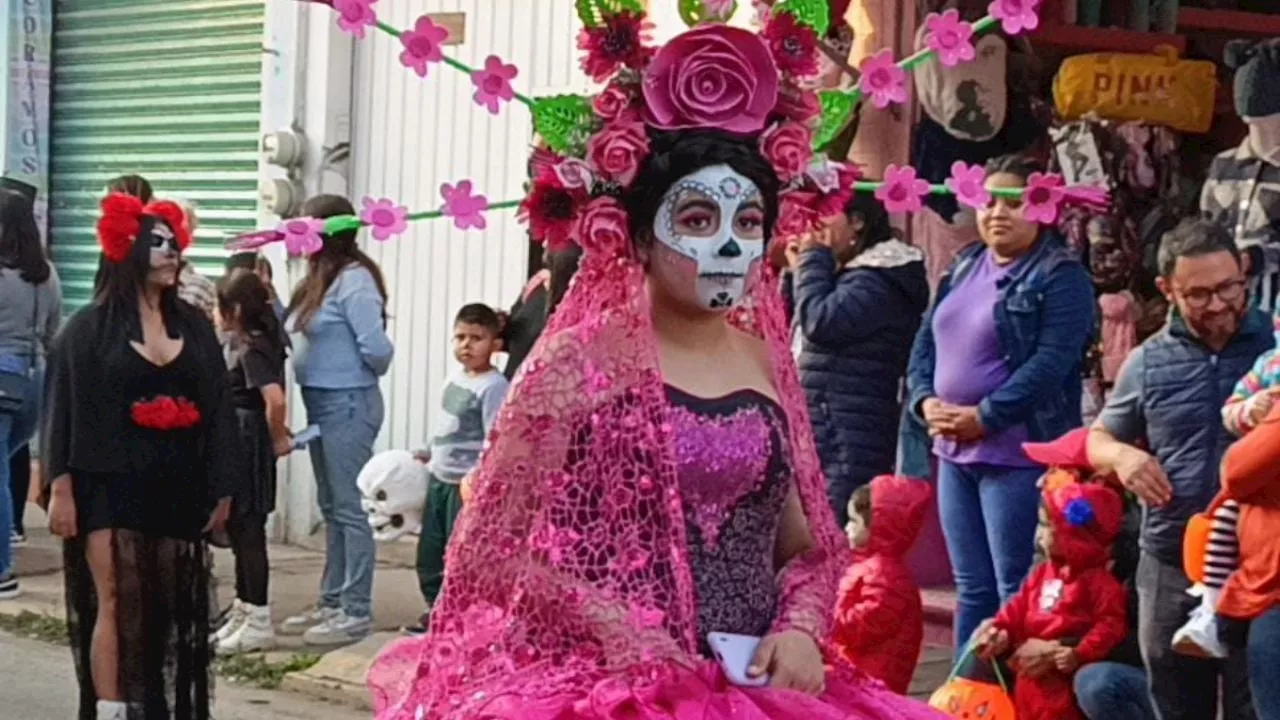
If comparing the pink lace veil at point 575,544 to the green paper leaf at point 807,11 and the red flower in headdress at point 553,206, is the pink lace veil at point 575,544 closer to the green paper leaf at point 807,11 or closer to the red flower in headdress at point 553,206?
the red flower in headdress at point 553,206

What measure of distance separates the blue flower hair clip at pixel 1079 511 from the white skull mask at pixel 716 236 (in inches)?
106

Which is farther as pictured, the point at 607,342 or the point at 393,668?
the point at 393,668

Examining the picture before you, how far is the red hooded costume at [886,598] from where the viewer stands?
7.80 meters

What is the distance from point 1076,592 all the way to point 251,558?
3.79 metres

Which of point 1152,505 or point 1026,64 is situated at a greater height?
point 1026,64

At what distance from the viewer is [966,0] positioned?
983 cm

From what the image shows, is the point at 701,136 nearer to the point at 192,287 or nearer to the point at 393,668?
the point at 393,668

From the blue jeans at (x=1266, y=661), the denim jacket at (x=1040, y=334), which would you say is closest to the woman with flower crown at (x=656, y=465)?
the blue jeans at (x=1266, y=661)

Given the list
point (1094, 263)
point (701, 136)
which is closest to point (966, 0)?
point (1094, 263)

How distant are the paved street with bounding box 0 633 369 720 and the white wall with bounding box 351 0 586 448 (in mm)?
3021

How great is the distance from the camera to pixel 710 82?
4.44m

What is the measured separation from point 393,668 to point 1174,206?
19.6 ft

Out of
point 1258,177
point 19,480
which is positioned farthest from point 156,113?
point 1258,177

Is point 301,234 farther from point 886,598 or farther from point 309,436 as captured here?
point 309,436
